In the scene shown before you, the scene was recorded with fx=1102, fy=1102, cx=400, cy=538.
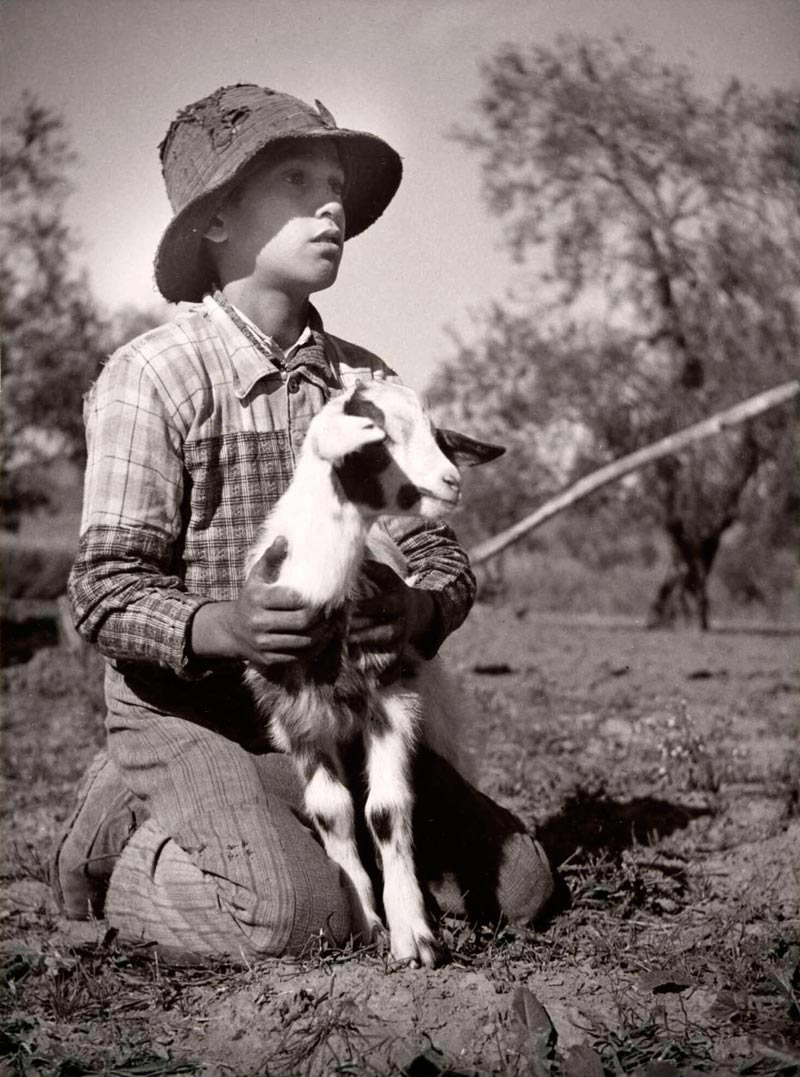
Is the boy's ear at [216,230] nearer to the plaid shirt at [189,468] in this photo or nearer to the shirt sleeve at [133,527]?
the plaid shirt at [189,468]

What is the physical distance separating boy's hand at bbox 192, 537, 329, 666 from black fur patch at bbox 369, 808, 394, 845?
479 millimetres

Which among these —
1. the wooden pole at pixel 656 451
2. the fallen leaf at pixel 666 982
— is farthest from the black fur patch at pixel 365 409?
the fallen leaf at pixel 666 982

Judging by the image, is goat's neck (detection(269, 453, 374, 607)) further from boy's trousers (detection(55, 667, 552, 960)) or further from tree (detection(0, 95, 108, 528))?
tree (detection(0, 95, 108, 528))

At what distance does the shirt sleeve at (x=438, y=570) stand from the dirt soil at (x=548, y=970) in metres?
0.85

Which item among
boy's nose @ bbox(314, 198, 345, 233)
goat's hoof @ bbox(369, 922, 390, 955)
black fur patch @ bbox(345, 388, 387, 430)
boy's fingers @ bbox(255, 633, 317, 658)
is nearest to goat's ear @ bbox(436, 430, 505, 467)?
black fur patch @ bbox(345, 388, 387, 430)

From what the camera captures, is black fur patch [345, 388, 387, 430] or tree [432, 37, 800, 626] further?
tree [432, 37, 800, 626]

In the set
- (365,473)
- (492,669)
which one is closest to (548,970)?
(365,473)

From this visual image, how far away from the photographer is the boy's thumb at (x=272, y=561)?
274 cm

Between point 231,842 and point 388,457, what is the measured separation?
1153 mm

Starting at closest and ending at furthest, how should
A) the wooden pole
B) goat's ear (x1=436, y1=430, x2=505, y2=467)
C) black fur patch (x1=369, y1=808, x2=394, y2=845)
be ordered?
goat's ear (x1=436, y1=430, x2=505, y2=467)
black fur patch (x1=369, y1=808, x2=394, y2=845)
the wooden pole

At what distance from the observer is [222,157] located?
3.07 meters

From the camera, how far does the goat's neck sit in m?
2.68

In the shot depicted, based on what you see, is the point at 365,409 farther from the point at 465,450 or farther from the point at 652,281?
the point at 652,281

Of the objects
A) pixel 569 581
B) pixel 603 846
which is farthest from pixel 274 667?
pixel 569 581
